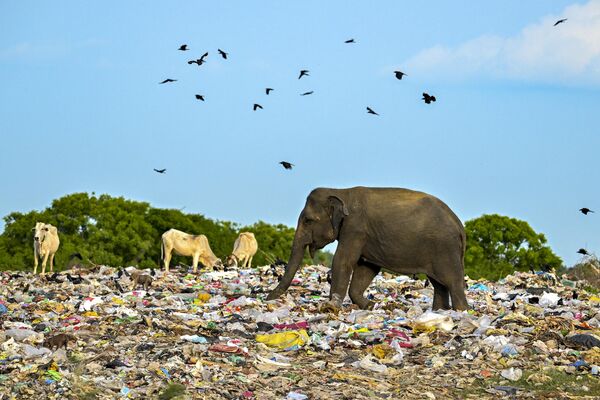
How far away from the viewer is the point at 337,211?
13.3 m

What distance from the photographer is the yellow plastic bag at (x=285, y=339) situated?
10.6 metres

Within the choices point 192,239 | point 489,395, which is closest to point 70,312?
point 489,395

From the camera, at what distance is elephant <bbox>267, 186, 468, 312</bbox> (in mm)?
12977

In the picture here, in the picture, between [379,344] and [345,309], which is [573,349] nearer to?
[379,344]

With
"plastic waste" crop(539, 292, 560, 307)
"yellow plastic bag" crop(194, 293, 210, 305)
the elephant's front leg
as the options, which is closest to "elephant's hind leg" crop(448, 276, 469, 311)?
the elephant's front leg

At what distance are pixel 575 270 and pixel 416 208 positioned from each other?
10275mm

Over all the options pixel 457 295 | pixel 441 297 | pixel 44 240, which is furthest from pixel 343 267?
pixel 44 240

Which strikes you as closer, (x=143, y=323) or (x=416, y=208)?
(x=143, y=323)

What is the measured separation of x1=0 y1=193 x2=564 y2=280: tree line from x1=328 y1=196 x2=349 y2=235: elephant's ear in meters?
21.2

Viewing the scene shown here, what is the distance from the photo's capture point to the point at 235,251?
24859 millimetres

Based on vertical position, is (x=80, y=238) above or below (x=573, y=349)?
above

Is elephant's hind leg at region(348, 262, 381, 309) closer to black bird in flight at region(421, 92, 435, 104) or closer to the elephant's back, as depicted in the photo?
the elephant's back

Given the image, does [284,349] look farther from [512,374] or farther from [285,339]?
[512,374]

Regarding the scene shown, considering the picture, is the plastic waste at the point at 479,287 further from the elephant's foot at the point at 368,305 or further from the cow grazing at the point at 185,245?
the cow grazing at the point at 185,245
